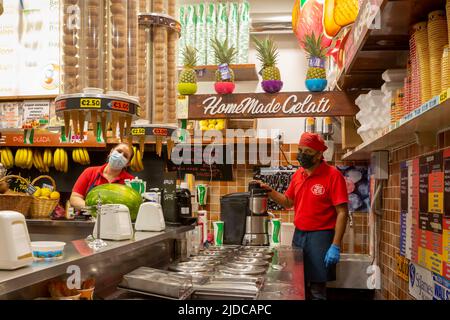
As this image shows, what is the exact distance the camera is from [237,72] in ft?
19.2

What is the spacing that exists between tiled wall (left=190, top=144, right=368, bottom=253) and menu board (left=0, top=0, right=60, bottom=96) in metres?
2.31

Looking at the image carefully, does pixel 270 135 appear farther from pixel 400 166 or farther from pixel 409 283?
pixel 409 283

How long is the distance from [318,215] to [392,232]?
620 mm

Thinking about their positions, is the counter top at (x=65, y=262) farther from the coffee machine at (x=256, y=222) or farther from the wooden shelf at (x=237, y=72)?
the wooden shelf at (x=237, y=72)

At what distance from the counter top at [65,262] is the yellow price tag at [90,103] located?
65cm

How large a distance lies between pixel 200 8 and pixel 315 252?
3165 millimetres

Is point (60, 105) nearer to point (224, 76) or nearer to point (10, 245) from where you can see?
point (10, 245)

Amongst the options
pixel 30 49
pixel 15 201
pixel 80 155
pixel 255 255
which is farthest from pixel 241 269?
pixel 30 49

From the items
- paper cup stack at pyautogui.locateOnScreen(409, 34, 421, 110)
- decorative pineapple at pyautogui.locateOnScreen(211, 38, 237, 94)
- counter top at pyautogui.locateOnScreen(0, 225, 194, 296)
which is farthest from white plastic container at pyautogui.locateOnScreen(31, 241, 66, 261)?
decorative pineapple at pyautogui.locateOnScreen(211, 38, 237, 94)

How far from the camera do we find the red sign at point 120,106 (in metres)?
2.41

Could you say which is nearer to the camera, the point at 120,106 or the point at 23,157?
the point at 120,106

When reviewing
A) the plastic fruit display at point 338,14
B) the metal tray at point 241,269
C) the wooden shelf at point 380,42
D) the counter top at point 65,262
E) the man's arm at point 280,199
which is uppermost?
the plastic fruit display at point 338,14

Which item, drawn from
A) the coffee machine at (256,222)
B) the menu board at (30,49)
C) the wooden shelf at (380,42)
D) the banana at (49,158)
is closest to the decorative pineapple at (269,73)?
the wooden shelf at (380,42)

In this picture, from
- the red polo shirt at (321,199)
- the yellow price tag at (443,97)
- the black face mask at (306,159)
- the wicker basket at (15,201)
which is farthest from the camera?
the black face mask at (306,159)
